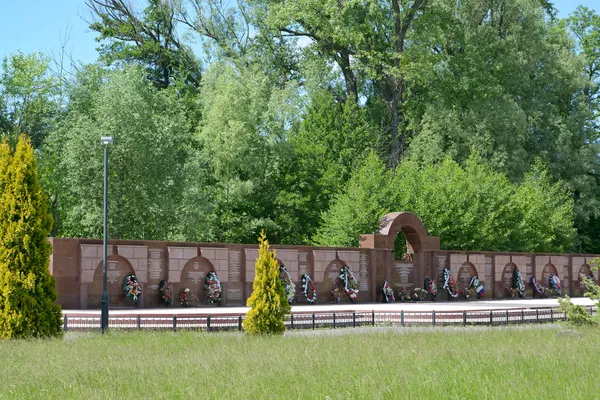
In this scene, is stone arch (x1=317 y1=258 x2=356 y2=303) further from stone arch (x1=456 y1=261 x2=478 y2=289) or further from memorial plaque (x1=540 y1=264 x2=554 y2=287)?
memorial plaque (x1=540 y1=264 x2=554 y2=287)

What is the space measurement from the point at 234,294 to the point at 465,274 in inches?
625

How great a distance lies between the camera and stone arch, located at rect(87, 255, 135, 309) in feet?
92.0

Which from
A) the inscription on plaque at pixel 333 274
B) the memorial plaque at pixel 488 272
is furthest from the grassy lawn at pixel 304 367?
the memorial plaque at pixel 488 272

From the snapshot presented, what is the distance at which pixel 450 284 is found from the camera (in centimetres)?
4159

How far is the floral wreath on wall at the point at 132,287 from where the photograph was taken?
28703 millimetres

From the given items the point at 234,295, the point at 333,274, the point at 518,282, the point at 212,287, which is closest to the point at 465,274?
the point at 518,282

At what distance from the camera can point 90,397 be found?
10031 millimetres

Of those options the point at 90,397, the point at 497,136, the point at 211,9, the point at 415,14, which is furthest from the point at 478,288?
the point at 90,397

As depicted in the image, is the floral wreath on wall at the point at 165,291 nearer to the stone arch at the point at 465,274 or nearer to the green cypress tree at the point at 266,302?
the green cypress tree at the point at 266,302

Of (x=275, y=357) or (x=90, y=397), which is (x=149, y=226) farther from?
(x=90, y=397)

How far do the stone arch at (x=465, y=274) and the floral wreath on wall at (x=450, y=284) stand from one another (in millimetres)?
986

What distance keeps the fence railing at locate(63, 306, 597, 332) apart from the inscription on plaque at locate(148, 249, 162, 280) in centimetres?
727

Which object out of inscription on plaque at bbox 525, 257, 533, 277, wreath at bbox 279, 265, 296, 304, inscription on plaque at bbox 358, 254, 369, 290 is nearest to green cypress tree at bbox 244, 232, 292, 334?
wreath at bbox 279, 265, 296, 304

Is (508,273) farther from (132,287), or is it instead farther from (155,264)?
(132,287)
